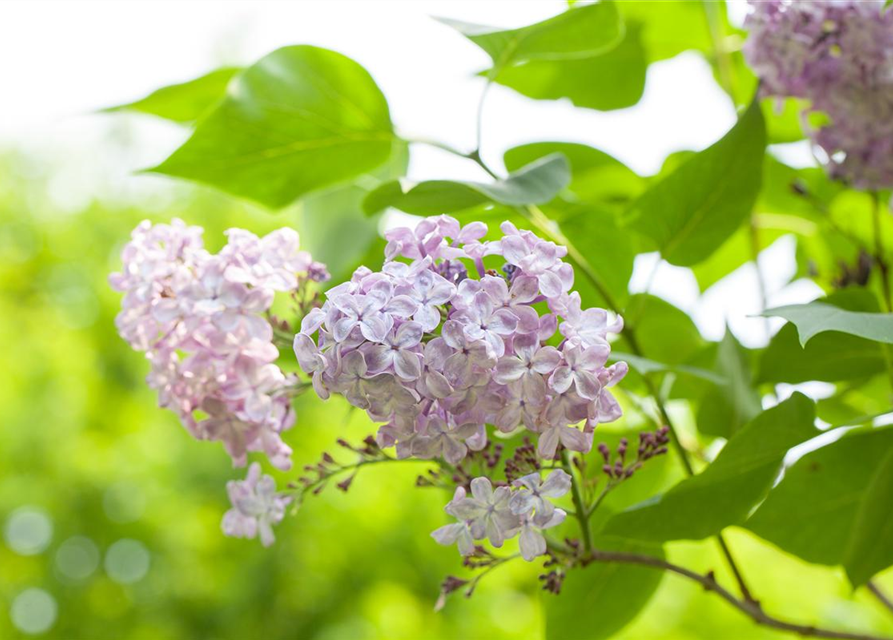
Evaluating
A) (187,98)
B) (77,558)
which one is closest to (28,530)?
(77,558)

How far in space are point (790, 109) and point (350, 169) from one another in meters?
0.36

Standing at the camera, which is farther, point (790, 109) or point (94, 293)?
point (94, 293)

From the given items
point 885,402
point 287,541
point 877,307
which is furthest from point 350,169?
point 287,541

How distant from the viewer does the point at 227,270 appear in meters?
0.39

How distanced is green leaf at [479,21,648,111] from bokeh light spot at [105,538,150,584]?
4.44 meters

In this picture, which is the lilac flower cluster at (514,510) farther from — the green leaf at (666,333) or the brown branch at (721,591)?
the green leaf at (666,333)

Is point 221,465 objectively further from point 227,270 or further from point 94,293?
point 227,270

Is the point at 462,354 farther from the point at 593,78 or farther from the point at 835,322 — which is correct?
the point at 593,78

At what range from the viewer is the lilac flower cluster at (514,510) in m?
0.32

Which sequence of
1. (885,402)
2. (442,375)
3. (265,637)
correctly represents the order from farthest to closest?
(265,637) < (885,402) < (442,375)

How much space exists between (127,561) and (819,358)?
15.7 feet

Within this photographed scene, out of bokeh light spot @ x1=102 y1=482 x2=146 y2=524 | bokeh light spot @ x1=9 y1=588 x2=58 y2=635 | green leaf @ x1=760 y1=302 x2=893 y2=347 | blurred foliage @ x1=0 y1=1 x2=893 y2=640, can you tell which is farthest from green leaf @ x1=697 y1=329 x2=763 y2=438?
bokeh light spot @ x1=9 y1=588 x2=58 y2=635

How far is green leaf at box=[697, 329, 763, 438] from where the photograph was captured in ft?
1.57

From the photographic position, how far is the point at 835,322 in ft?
1.08
